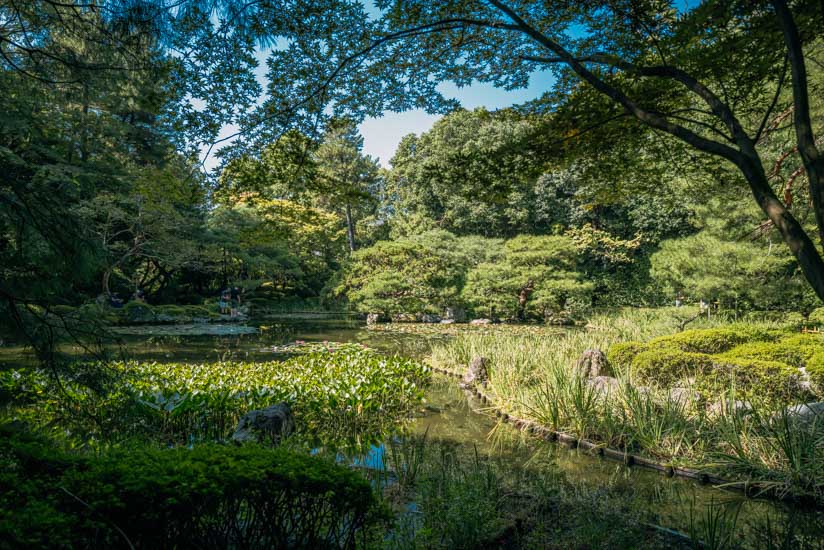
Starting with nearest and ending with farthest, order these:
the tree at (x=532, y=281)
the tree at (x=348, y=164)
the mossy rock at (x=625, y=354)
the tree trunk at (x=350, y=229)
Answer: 1. the mossy rock at (x=625, y=354)
2. the tree at (x=532, y=281)
3. the tree at (x=348, y=164)
4. the tree trunk at (x=350, y=229)

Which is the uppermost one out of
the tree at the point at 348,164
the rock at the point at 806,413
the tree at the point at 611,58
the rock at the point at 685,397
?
the tree at the point at 348,164

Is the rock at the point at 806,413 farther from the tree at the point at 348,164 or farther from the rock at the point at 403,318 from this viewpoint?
the tree at the point at 348,164

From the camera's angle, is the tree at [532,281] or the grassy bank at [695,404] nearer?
the grassy bank at [695,404]

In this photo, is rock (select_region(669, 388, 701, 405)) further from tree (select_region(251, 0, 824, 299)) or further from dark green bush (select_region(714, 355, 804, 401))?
tree (select_region(251, 0, 824, 299))

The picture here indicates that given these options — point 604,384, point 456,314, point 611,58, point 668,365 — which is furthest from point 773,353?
point 456,314

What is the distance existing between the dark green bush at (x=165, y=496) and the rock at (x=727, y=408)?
4078 millimetres

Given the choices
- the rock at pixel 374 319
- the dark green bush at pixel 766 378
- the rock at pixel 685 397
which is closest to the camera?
the rock at pixel 685 397

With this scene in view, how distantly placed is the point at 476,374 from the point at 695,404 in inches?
137

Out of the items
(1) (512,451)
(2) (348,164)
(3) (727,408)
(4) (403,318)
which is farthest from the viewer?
(2) (348,164)

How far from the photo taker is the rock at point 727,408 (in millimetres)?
4618

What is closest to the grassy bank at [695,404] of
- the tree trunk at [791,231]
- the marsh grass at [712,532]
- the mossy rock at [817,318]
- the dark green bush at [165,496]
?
the marsh grass at [712,532]

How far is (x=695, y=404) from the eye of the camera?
5293 mm

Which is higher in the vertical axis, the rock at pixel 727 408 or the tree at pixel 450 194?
the tree at pixel 450 194

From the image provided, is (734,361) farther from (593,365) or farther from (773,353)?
(593,365)
